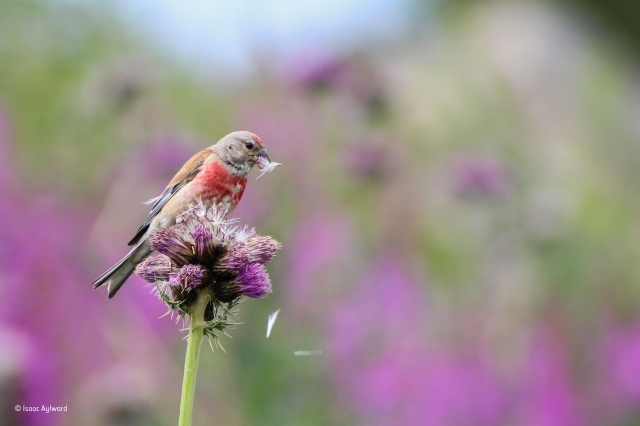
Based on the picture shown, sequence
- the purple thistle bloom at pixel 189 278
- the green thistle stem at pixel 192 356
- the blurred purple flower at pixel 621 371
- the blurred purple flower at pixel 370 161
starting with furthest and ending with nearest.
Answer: the blurred purple flower at pixel 370 161, the blurred purple flower at pixel 621 371, the purple thistle bloom at pixel 189 278, the green thistle stem at pixel 192 356

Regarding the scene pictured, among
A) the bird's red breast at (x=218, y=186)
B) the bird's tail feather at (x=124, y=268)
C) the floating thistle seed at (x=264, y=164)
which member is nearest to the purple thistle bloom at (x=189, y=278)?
the bird's tail feather at (x=124, y=268)

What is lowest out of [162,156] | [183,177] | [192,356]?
[192,356]

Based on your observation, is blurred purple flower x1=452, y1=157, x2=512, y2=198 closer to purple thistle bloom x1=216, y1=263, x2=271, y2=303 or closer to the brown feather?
the brown feather

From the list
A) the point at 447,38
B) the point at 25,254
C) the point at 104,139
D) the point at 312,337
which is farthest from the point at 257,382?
the point at 447,38

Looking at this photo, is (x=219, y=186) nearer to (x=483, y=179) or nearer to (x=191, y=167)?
(x=191, y=167)

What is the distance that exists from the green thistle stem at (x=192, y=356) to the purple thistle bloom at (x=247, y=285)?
5 centimetres

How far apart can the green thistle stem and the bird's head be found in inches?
47.8

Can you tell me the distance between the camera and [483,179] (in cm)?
519

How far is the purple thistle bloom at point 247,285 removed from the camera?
208 cm

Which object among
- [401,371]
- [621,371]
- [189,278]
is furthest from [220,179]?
[621,371]

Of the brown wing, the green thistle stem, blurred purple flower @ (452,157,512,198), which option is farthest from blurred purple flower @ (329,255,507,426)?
the green thistle stem

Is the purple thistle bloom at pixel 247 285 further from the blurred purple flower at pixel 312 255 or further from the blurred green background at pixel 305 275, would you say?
the blurred purple flower at pixel 312 255

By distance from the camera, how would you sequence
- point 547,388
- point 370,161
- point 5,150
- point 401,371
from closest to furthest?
point 547,388 < point 401,371 < point 5,150 < point 370,161

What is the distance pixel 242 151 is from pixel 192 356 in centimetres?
148
